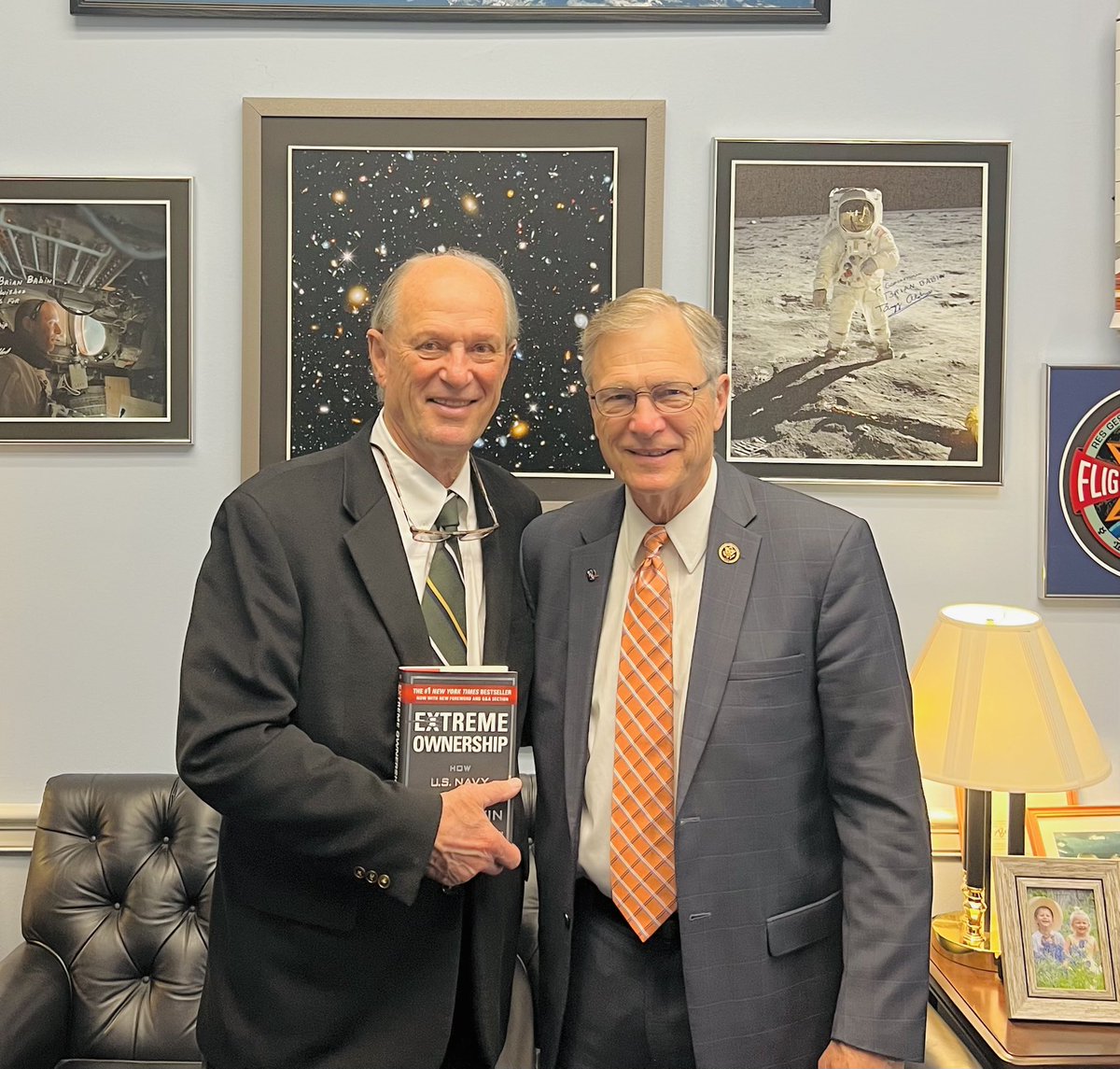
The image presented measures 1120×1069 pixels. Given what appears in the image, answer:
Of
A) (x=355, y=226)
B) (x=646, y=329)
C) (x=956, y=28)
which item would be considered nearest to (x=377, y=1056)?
(x=646, y=329)

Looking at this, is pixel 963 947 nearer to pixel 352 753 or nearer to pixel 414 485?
pixel 352 753

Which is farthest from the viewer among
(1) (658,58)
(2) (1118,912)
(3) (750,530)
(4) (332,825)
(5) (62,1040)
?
(1) (658,58)

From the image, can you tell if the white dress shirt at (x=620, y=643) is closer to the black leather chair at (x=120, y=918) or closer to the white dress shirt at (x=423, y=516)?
the white dress shirt at (x=423, y=516)

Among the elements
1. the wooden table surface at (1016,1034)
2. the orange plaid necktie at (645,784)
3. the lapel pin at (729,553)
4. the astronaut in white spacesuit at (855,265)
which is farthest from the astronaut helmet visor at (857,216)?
the wooden table surface at (1016,1034)

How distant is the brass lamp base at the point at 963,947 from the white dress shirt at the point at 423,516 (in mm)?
1175

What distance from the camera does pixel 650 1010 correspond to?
5.14 ft

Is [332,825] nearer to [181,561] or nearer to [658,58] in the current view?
[181,561]

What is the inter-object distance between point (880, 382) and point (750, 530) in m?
0.81

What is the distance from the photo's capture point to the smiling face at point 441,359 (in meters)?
1.66

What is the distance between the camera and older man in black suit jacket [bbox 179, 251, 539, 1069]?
1.53 metres

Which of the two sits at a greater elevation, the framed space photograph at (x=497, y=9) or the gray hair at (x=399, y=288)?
the framed space photograph at (x=497, y=9)

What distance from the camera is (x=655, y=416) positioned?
62.1 inches

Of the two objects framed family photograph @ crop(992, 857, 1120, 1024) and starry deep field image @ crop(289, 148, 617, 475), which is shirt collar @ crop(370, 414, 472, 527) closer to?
starry deep field image @ crop(289, 148, 617, 475)

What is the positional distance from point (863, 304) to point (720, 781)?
1175 millimetres
